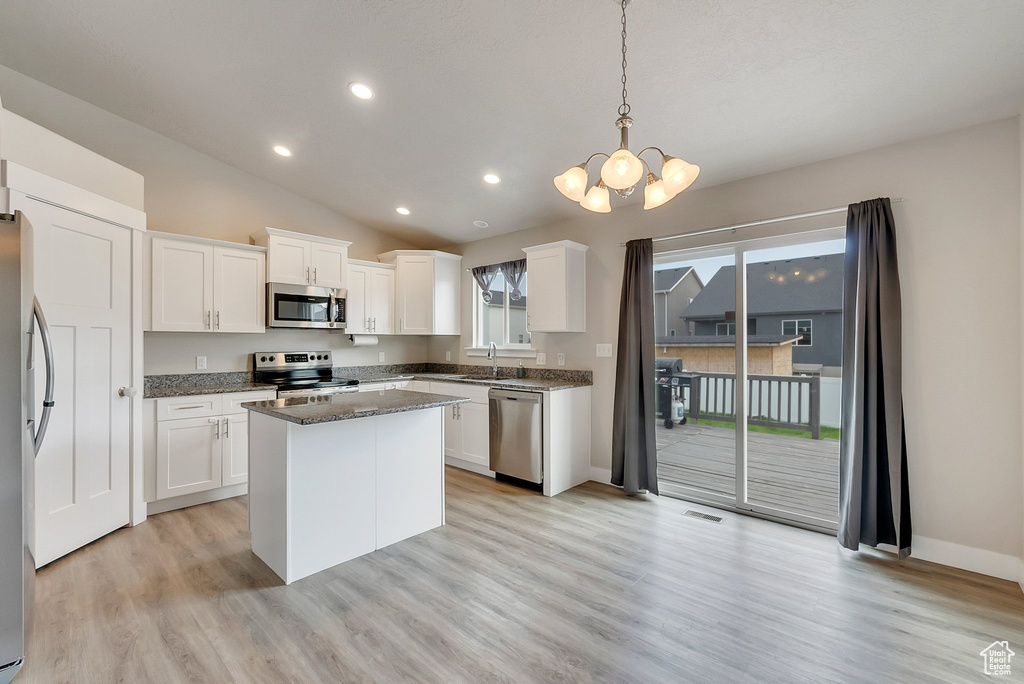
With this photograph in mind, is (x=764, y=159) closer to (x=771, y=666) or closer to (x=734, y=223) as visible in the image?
(x=734, y=223)

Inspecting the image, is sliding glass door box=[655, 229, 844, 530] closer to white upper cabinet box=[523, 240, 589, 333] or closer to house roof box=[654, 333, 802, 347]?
house roof box=[654, 333, 802, 347]

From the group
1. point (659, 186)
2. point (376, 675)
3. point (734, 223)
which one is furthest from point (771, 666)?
point (734, 223)

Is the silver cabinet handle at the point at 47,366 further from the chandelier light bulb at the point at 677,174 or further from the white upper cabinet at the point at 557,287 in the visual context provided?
the white upper cabinet at the point at 557,287

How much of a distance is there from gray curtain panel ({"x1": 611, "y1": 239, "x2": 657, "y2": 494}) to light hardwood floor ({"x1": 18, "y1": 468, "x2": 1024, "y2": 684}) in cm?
71

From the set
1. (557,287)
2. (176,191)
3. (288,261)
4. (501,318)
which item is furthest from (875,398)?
(176,191)

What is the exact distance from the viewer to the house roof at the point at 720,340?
10.8 feet

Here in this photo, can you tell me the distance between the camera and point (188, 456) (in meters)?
3.48

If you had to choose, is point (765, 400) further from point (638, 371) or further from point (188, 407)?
Answer: point (188, 407)

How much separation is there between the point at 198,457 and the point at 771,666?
13.1ft

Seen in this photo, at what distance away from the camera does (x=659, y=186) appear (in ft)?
5.68

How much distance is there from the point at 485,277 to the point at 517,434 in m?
2.10

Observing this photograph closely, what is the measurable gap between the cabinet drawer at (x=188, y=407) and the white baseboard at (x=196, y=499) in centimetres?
65

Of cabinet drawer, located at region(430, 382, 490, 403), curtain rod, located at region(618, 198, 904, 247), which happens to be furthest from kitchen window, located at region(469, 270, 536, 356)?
curtain rod, located at region(618, 198, 904, 247)

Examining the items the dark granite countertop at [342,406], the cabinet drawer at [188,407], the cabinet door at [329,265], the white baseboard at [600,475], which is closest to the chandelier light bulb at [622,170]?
the dark granite countertop at [342,406]
